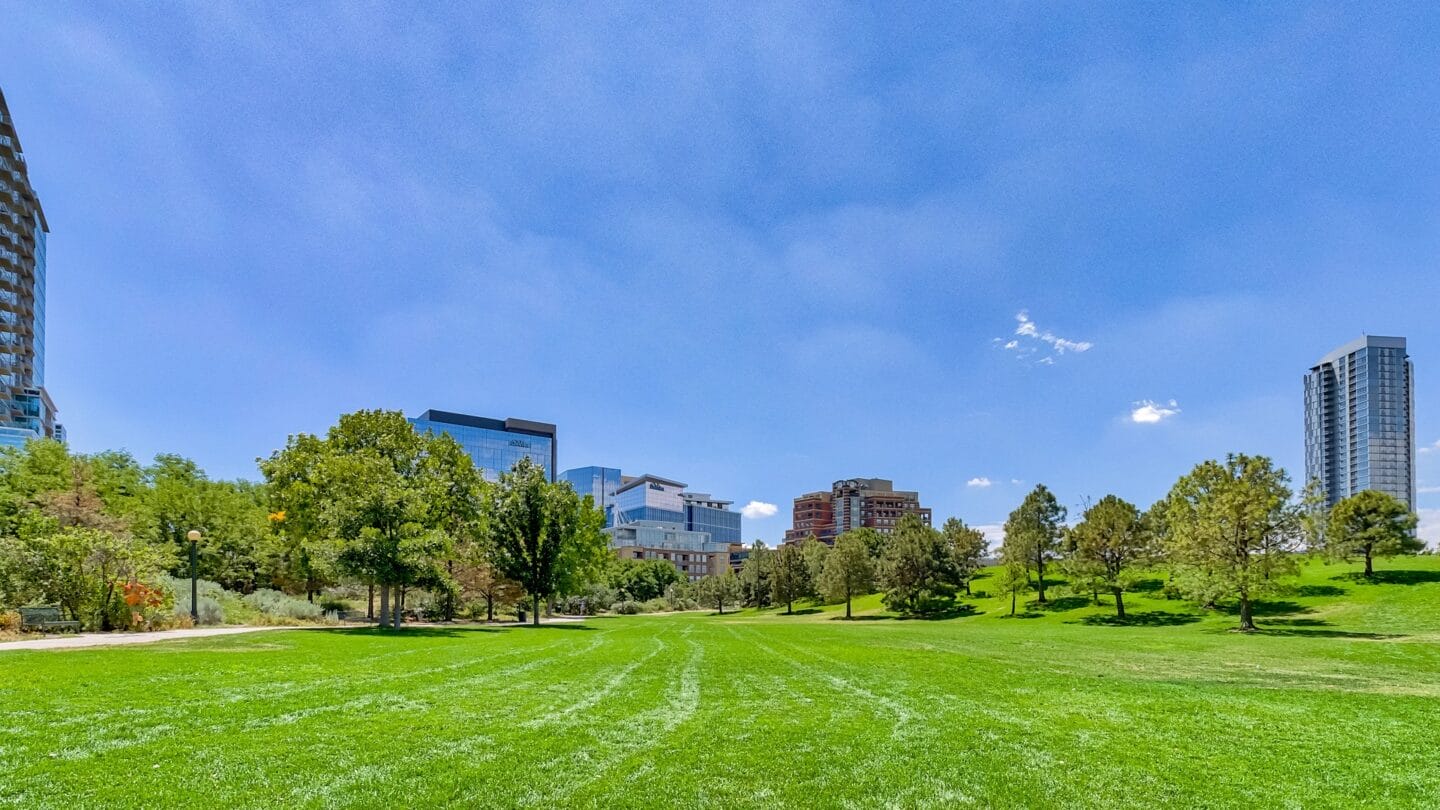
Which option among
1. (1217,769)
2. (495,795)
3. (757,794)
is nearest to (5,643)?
(495,795)

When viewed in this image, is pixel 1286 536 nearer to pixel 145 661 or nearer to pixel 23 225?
pixel 145 661

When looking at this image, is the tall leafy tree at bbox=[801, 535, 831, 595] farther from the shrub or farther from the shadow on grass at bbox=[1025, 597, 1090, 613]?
the shrub

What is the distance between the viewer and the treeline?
116 ft

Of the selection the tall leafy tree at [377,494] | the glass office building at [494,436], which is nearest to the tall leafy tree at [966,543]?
the tall leafy tree at [377,494]

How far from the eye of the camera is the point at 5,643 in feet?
60.1

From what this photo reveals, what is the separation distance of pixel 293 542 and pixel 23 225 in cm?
6614

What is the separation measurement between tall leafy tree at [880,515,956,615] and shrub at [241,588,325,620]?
4457cm

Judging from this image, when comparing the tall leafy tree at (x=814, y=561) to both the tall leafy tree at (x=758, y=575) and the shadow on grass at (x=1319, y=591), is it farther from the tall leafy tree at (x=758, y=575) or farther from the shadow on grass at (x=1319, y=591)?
the shadow on grass at (x=1319, y=591)

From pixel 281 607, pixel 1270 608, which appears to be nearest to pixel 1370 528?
pixel 1270 608

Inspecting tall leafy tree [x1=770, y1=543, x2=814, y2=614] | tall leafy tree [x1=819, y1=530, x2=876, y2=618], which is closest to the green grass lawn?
tall leafy tree [x1=819, y1=530, x2=876, y2=618]

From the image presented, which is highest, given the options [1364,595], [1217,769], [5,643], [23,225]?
[23,225]

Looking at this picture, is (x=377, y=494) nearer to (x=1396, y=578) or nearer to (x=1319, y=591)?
(x=1319, y=591)

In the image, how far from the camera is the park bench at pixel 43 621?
21312mm

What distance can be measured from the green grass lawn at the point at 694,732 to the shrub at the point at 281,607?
17.4 meters
